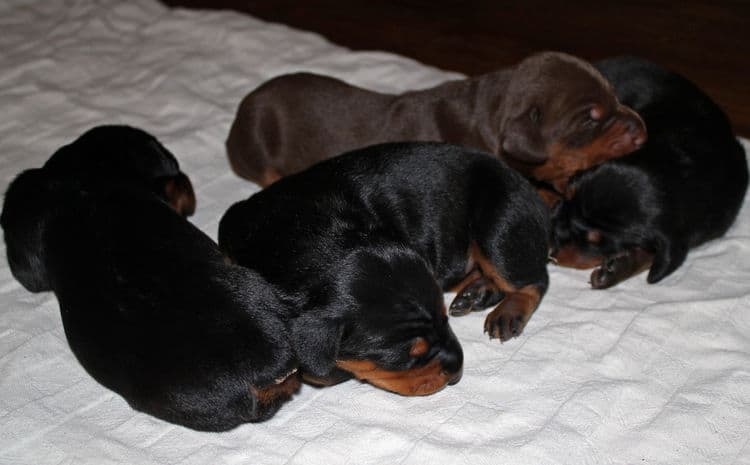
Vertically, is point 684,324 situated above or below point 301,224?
below

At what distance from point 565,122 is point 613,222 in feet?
1.92

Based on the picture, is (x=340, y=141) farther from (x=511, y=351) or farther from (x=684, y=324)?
(x=684, y=324)

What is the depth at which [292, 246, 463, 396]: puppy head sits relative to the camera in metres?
3.09

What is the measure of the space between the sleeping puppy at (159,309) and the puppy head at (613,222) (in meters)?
1.60

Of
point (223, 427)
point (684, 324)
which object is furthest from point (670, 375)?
point (223, 427)

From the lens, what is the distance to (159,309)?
301 centimetres

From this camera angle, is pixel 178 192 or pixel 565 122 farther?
pixel 178 192

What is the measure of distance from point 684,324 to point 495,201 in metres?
1.01

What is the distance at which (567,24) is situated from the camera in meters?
7.36

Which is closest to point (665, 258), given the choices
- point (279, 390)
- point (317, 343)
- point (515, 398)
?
point (515, 398)

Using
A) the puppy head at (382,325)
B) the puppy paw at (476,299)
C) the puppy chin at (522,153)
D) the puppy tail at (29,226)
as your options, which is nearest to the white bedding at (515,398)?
the puppy paw at (476,299)

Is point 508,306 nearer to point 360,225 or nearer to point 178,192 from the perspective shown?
point 360,225

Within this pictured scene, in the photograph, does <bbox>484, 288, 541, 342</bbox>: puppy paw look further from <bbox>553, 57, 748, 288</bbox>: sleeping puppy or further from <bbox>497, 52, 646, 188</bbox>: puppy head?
<bbox>497, 52, 646, 188</bbox>: puppy head

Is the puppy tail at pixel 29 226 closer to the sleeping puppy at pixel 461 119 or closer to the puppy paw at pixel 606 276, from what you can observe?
the sleeping puppy at pixel 461 119
